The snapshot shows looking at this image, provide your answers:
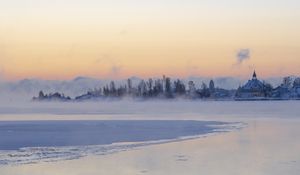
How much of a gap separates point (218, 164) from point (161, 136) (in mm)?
8888

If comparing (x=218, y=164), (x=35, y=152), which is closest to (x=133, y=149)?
(x=35, y=152)

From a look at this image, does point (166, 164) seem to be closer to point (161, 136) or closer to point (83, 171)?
point (83, 171)

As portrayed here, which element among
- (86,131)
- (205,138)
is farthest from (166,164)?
(86,131)

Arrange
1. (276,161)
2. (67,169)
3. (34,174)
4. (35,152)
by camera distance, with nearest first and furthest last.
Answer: (34,174), (67,169), (276,161), (35,152)

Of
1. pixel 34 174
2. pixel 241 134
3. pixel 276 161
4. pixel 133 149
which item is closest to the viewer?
pixel 34 174

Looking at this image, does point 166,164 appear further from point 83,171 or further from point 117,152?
point 117,152

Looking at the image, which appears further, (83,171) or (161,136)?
(161,136)

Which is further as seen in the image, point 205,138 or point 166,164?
point 205,138

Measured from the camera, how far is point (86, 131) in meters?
23.0

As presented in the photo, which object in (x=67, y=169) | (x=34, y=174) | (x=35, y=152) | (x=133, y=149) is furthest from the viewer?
(x=133, y=149)

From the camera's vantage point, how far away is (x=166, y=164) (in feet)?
41.1

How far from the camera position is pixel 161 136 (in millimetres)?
21281

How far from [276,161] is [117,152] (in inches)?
183

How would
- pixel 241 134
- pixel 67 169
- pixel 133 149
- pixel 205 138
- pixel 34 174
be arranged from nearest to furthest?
1. pixel 34 174
2. pixel 67 169
3. pixel 133 149
4. pixel 205 138
5. pixel 241 134
